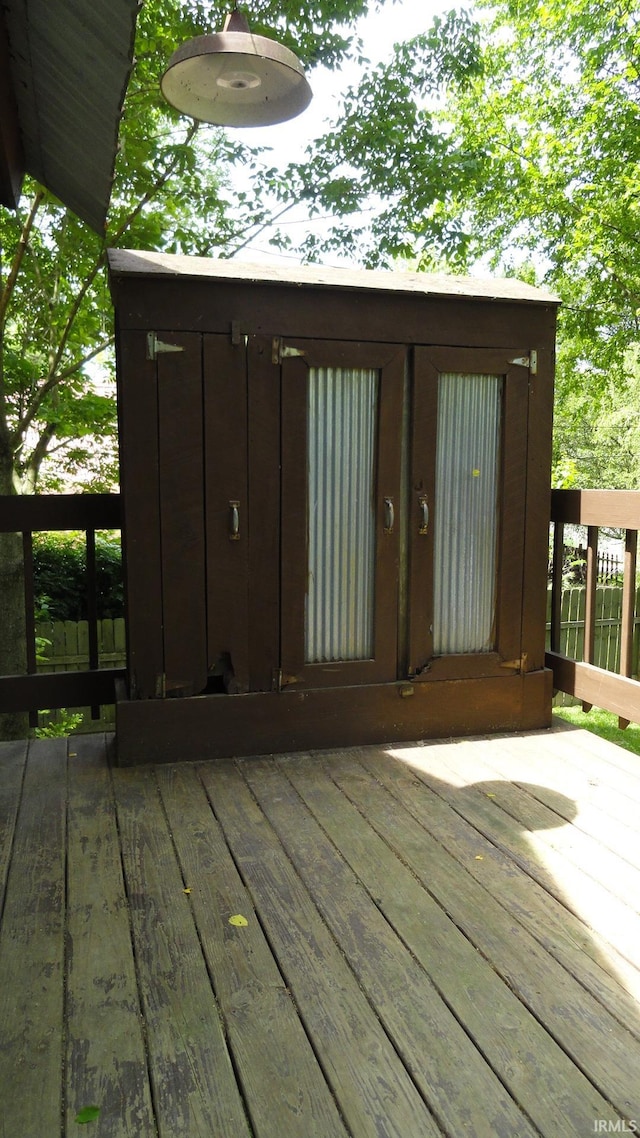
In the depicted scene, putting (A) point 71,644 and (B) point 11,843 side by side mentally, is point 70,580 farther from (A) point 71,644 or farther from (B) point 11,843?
(B) point 11,843

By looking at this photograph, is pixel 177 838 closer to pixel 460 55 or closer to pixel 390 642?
pixel 390 642

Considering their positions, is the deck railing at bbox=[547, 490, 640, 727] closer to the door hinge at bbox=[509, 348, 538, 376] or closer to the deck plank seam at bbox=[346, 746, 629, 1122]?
the door hinge at bbox=[509, 348, 538, 376]

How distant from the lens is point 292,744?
3469 millimetres

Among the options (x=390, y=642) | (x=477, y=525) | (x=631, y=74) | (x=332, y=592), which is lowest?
(x=390, y=642)

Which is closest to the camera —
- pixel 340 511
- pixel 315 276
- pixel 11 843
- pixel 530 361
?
pixel 11 843

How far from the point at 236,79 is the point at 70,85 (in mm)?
610

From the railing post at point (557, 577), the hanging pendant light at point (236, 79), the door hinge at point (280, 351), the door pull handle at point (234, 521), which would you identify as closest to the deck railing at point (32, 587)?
the door pull handle at point (234, 521)

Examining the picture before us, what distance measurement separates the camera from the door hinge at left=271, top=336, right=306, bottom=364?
Answer: 3.31 m

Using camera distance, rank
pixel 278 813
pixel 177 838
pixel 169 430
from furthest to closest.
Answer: pixel 169 430, pixel 278 813, pixel 177 838

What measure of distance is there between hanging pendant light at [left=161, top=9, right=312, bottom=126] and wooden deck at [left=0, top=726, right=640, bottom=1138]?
102 inches

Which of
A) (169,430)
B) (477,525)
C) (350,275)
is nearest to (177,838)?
(169,430)

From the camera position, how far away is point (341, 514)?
3.49 meters

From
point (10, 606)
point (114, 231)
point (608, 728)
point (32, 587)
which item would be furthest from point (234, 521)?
point (608, 728)

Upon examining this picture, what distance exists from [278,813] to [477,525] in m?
1.53
